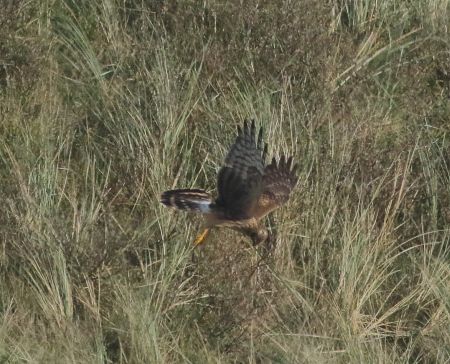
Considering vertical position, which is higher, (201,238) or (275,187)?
(275,187)

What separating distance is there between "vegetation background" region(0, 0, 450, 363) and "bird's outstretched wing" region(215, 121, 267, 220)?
0.18m

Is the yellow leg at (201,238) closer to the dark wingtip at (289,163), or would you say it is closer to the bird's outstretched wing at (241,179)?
the bird's outstretched wing at (241,179)

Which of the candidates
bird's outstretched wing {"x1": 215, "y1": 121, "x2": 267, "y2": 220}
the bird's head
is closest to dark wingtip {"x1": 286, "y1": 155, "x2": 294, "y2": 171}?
bird's outstretched wing {"x1": 215, "y1": 121, "x2": 267, "y2": 220}

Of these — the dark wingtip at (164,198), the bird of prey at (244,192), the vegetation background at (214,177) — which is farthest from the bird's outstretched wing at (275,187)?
the dark wingtip at (164,198)

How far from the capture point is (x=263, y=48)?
25.0 ft

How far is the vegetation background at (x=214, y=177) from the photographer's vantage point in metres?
6.19

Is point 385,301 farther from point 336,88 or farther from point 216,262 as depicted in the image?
point 336,88

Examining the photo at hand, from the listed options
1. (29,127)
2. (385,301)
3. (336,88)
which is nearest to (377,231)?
(385,301)

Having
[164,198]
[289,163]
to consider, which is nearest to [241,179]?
[289,163]

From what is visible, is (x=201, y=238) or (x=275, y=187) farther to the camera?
(x=275, y=187)

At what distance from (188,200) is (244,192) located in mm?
282

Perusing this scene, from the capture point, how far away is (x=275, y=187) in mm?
6637

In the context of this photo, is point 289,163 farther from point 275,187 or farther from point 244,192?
point 244,192

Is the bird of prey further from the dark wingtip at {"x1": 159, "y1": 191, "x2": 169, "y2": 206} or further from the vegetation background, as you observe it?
the vegetation background
